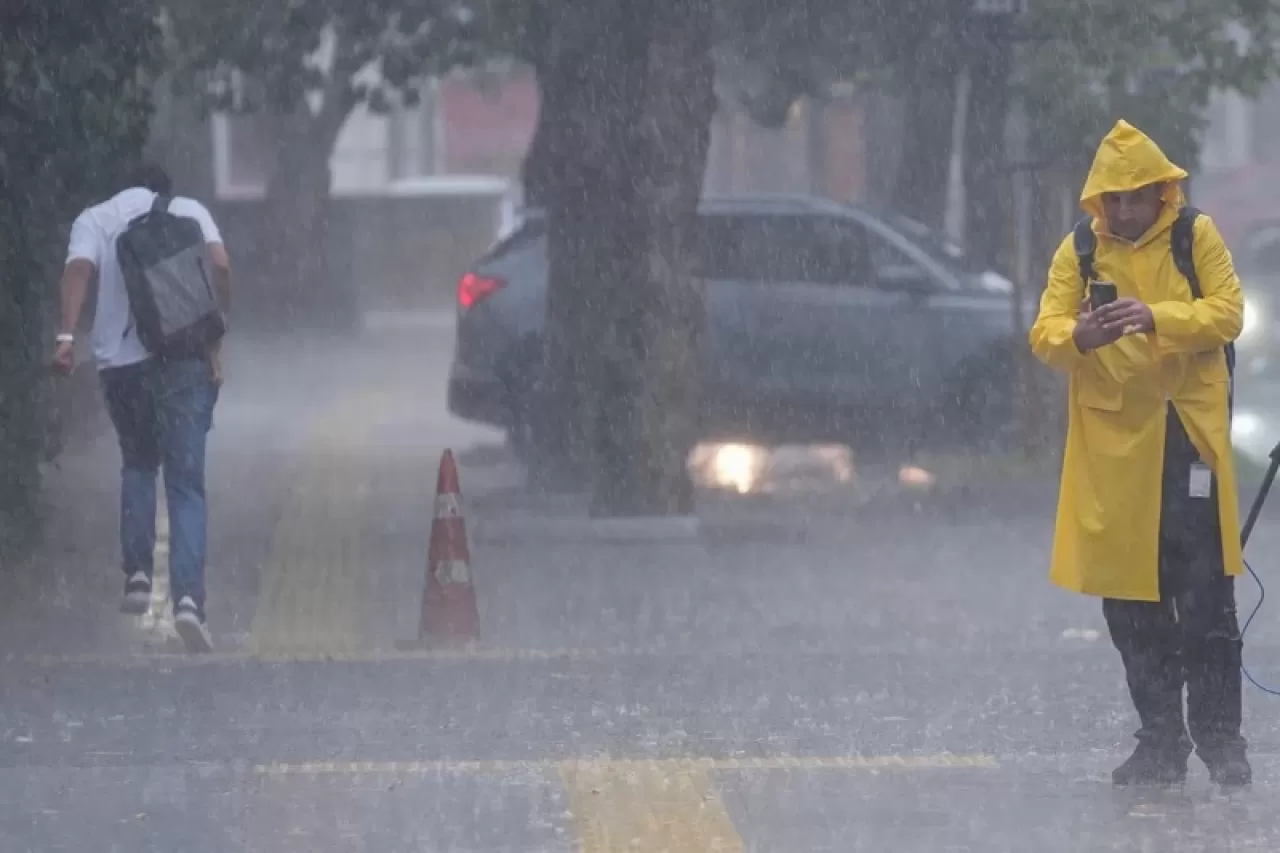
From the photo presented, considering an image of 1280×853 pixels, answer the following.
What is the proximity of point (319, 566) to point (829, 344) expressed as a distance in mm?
4548

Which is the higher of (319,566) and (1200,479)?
(1200,479)

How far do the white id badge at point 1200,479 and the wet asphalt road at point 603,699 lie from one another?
2.62 feet

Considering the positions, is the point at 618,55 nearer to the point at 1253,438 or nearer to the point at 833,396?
the point at 833,396

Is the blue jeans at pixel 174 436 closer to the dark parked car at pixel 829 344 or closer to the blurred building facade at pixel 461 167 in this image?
the dark parked car at pixel 829 344

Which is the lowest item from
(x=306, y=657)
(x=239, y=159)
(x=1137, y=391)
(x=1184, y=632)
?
(x=239, y=159)

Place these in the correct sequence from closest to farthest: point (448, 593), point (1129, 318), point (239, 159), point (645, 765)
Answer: point (1129, 318)
point (645, 765)
point (448, 593)
point (239, 159)

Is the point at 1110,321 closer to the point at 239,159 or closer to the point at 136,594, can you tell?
the point at 136,594

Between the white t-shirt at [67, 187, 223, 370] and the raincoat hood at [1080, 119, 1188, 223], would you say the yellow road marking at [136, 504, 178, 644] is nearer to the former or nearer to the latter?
the white t-shirt at [67, 187, 223, 370]

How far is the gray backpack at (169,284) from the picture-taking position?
870cm

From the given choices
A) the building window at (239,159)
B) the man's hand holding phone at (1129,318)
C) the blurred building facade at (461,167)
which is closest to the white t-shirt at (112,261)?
the man's hand holding phone at (1129,318)

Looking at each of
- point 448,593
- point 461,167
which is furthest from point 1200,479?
point 461,167

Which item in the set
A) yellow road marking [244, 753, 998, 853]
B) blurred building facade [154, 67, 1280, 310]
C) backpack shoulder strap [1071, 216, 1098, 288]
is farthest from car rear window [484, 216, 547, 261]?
blurred building facade [154, 67, 1280, 310]

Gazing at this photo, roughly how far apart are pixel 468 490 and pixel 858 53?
11.2 feet

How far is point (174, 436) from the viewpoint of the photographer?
8844mm
